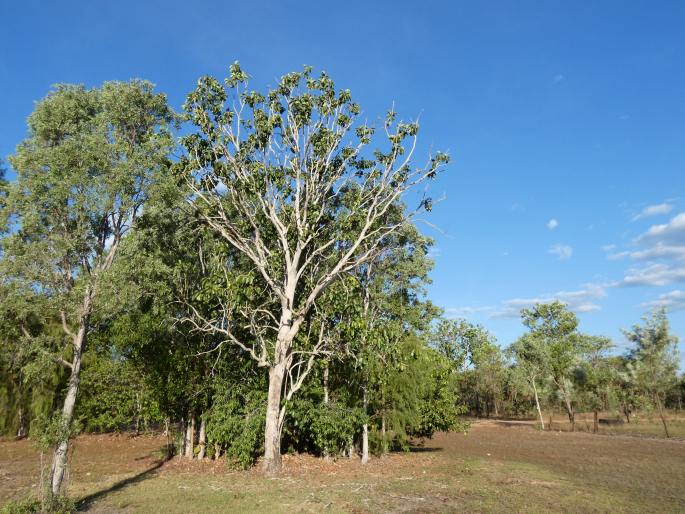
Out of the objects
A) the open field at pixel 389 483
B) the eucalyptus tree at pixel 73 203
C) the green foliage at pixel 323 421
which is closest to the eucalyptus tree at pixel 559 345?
the open field at pixel 389 483

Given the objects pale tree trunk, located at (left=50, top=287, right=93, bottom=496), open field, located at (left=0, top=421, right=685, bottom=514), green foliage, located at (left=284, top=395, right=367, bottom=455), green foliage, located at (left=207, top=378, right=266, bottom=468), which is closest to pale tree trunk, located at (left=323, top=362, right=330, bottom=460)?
green foliage, located at (left=284, top=395, right=367, bottom=455)

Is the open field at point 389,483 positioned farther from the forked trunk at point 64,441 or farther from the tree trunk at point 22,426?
the tree trunk at point 22,426

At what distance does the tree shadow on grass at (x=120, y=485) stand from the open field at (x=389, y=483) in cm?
4

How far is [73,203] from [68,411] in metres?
6.68

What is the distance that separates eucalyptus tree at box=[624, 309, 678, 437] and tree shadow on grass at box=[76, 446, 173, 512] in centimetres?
3233

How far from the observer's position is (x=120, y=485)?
1366 centimetres

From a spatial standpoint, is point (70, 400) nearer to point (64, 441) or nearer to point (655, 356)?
point (64, 441)

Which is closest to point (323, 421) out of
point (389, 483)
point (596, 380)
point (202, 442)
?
point (389, 483)

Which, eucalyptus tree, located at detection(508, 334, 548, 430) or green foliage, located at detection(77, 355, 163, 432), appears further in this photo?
eucalyptus tree, located at detection(508, 334, 548, 430)

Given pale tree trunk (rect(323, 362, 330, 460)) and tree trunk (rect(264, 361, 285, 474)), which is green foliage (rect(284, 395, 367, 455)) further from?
tree trunk (rect(264, 361, 285, 474))

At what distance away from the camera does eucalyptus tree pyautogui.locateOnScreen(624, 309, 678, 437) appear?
102ft

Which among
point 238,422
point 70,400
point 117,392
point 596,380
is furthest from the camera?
point 596,380

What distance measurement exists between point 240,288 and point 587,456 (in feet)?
58.4

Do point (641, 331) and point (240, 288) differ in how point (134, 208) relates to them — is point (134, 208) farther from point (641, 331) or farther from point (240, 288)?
point (641, 331)
